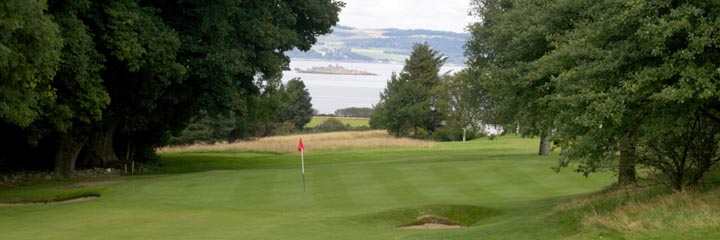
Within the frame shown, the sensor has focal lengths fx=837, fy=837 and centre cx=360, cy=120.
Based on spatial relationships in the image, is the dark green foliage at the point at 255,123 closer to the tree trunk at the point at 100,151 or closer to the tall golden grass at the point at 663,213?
the tree trunk at the point at 100,151

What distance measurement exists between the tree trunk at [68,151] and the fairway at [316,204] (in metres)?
5.26

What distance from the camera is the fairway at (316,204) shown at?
1822 centimetres

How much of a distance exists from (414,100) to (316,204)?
6544 centimetres

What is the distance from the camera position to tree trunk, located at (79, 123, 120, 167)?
40441 mm

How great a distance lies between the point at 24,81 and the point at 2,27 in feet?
12.0

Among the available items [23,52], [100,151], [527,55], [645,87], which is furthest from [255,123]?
[645,87]

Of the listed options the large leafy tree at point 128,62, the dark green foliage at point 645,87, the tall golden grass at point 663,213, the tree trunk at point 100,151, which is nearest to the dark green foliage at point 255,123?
the large leafy tree at point 128,62

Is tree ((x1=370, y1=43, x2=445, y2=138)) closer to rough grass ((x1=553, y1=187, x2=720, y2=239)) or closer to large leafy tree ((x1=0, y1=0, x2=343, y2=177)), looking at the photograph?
large leafy tree ((x1=0, y1=0, x2=343, y2=177))

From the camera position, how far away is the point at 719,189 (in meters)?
16.2

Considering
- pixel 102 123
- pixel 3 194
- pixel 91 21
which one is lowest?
pixel 3 194

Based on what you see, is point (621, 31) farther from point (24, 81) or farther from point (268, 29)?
point (268, 29)

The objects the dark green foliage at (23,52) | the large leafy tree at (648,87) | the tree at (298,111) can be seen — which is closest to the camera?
the large leafy tree at (648,87)

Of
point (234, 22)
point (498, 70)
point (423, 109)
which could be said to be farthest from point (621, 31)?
point (423, 109)

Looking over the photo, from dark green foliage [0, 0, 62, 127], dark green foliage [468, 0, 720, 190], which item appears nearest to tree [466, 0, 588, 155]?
dark green foliage [468, 0, 720, 190]
